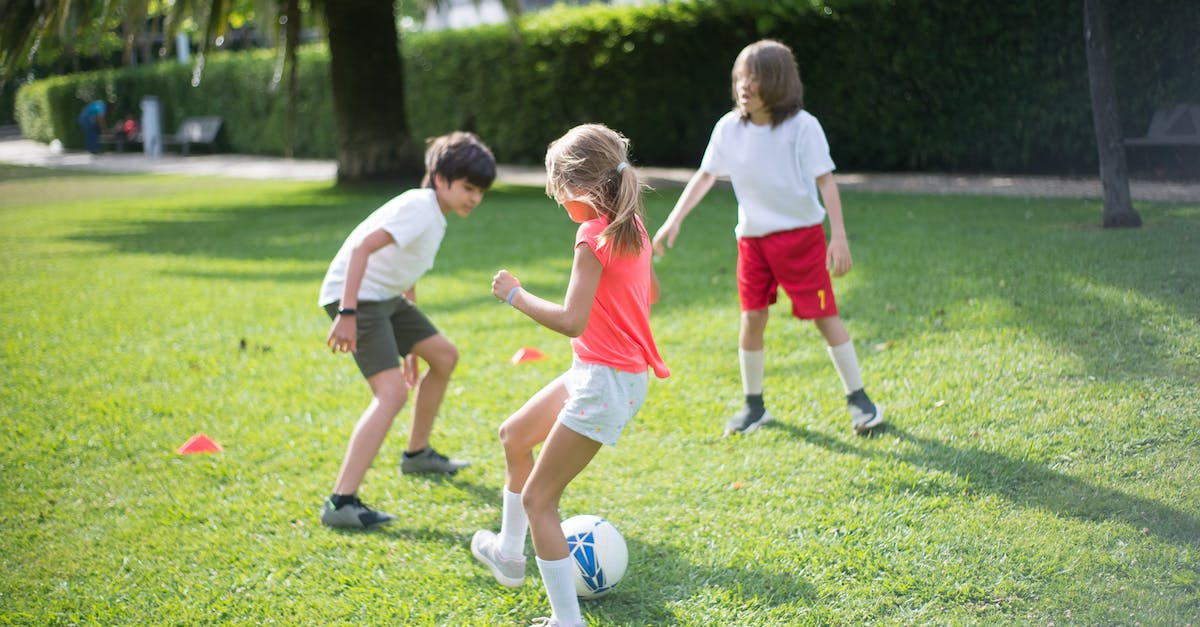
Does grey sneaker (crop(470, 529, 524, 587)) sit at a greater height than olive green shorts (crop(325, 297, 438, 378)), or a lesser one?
lesser

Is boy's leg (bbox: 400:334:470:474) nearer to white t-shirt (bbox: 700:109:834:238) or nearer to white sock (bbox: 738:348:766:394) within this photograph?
white sock (bbox: 738:348:766:394)

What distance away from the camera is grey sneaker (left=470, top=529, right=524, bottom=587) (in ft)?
11.7

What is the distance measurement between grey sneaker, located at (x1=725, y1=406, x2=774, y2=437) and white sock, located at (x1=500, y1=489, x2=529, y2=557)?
168cm

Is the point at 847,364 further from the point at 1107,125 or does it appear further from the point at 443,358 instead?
the point at 1107,125

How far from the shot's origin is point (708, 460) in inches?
184

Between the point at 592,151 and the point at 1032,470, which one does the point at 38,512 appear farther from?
the point at 1032,470

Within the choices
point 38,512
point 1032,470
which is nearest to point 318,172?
point 38,512

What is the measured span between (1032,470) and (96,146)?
34003 mm

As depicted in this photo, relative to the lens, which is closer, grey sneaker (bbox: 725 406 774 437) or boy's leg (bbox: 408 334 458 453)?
boy's leg (bbox: 408 334 458 453)

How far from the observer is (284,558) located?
3920 mm

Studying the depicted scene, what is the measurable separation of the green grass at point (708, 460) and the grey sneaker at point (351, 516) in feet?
0.21

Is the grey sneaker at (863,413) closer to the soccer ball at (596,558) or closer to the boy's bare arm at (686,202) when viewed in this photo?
the boy's bare arm at (686,202)

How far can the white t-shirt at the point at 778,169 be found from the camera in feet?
15.5

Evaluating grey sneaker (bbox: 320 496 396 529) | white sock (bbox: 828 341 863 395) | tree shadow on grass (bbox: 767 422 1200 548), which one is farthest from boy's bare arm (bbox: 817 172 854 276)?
grey sneaker (bbox: 320 496 396 529)
